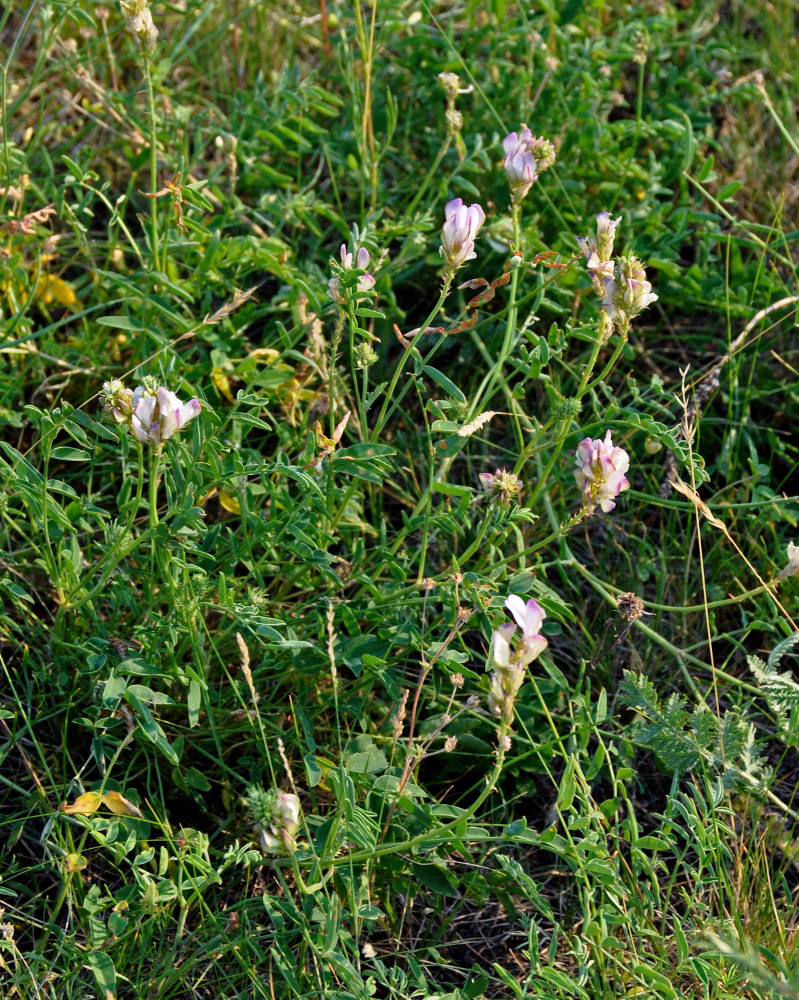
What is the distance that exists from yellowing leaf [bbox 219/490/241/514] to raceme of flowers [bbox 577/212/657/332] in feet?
3.13

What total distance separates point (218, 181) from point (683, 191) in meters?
1.28

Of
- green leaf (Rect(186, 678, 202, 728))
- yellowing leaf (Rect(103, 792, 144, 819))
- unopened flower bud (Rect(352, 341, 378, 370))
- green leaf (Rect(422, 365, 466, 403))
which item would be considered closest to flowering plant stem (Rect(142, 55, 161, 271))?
unopened flower bud (Rect(352, 341, 378, 370))

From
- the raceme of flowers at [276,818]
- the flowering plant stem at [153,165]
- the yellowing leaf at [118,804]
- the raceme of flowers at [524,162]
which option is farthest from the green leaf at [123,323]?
the raceme of flowers at [276,818]

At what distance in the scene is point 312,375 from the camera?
238 cm

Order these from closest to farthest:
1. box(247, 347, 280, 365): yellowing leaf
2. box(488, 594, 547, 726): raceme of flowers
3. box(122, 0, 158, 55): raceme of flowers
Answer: box(488, 594, 547, 726): raceme of flowers → box(122, 0, 158, 55): raceme of flowers → box(247, 347, 280, 365): yellowing leaf

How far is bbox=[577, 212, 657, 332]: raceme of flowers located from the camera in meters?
1.77

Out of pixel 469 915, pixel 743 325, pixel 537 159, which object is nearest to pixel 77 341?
pixel 537 159

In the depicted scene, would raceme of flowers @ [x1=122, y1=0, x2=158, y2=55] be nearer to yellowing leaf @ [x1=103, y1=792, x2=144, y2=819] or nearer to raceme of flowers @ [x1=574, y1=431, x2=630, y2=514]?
raceme of flowers @ [x1=574, y1=431, x2=630, y2=514]

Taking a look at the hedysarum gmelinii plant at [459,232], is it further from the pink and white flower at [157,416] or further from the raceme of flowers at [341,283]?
the pink and white flower at [157,416]

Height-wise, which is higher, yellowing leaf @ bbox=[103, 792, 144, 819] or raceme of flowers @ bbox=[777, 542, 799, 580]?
raceme of flowers @ bbox=[777, 542, 799, 580]

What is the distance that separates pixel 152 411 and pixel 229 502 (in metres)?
0.71

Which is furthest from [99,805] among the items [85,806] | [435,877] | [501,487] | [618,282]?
[618,282]

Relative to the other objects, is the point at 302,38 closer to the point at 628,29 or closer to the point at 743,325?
the point at 628,29

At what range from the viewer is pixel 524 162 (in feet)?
6.59
